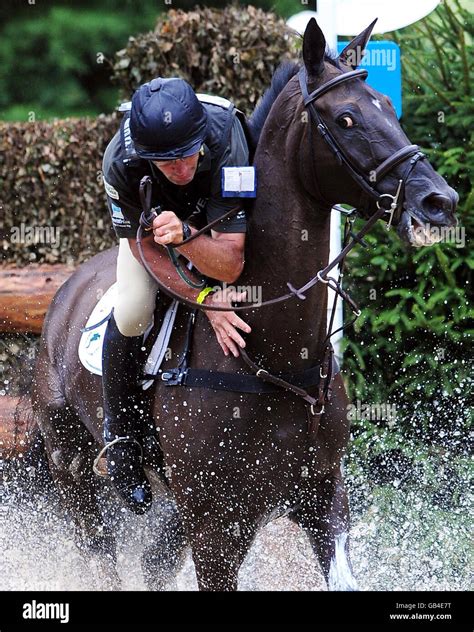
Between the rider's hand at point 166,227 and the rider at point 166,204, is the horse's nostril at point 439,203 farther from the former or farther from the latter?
the rider's hand at point 166,227

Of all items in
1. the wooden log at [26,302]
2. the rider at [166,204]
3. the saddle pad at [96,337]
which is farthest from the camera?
the wooden log at [26,302]

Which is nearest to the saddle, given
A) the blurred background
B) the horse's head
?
the horse's head

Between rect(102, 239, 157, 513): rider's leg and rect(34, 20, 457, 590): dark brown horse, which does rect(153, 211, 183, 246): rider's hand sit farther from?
rect(102, 239, 157, 513): rider's leg

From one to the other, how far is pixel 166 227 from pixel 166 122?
0.37m

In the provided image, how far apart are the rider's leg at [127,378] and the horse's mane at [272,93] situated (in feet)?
2.32

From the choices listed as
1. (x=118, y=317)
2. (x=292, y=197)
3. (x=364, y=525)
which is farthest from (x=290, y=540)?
(x=292, y=197)

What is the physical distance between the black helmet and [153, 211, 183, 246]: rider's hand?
0.21 meters

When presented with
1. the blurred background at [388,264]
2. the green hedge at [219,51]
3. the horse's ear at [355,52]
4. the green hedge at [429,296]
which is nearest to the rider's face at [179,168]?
the horse's ear at [355,52]

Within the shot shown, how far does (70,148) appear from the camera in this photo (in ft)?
28.5

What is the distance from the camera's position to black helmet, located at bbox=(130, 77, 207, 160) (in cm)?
392

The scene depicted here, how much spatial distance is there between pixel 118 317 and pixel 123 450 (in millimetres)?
642

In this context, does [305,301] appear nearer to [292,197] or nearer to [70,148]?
[292,197]

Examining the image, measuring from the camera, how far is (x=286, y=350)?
424cm

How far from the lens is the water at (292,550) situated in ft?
18.5
